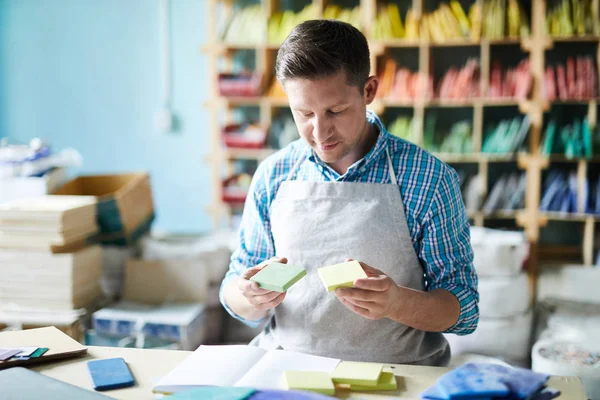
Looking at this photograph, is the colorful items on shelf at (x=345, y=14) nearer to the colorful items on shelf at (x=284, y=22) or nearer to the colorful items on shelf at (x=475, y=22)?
the colorful items on shelf at (x=284, y=22)

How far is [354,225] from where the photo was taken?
69.6 inches

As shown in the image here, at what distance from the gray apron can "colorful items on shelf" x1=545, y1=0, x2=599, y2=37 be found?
2892mm

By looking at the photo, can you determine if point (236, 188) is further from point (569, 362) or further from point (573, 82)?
point (569, 362)

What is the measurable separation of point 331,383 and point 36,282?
2155 mm

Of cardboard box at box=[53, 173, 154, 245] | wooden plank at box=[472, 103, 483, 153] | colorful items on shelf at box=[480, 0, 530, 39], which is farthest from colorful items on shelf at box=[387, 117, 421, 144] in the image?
cardboard box at box=[53, 173, 154, 245]

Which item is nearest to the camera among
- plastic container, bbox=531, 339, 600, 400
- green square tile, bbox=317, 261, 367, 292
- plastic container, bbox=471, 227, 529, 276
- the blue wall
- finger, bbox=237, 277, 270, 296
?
green square tile, bbox=317, 261, 367, 292

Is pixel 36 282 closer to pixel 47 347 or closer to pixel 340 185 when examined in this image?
pixel 47 347

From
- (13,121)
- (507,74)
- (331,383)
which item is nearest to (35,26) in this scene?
(13,121)

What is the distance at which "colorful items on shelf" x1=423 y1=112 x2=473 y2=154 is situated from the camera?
4.30 metres

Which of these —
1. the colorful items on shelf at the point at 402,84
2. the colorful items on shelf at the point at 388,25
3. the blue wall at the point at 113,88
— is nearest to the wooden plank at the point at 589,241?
the colorful items on shelf at the point at 402,84

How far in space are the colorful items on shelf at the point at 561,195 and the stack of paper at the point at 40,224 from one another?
114 inches

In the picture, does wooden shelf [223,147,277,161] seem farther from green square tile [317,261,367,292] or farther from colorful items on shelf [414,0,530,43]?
green square tile [317,261,367,292]

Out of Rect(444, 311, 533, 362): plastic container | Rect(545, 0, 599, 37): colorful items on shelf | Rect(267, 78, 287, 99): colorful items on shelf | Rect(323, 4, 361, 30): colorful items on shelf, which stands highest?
Rect(323, 4, 361, 30): colorful items on shelf

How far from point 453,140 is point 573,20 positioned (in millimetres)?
1057
